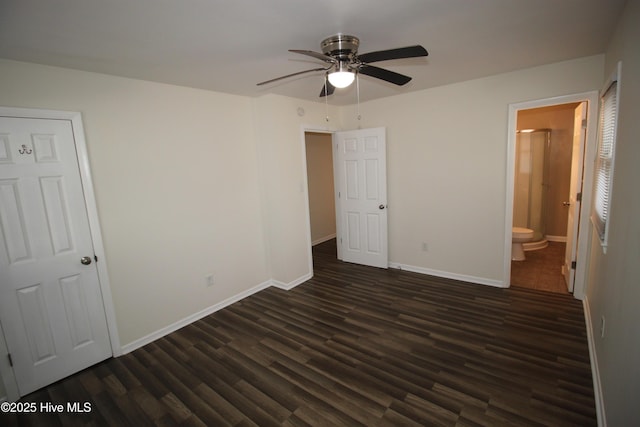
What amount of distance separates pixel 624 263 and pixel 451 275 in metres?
2.59

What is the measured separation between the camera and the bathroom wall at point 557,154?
529 cm

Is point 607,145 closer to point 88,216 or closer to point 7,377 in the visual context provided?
point 88,216

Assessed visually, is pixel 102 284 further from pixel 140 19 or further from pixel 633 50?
pixel 633 50

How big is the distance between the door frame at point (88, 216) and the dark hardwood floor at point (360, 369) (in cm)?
18

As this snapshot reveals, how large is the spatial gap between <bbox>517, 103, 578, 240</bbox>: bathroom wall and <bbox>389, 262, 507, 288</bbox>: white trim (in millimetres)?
2891

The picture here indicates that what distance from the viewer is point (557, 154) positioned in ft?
17.6

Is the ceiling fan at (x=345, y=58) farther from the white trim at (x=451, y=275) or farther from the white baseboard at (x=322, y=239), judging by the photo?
the white baseboard at (x=322, y=239)

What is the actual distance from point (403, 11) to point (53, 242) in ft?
10.3

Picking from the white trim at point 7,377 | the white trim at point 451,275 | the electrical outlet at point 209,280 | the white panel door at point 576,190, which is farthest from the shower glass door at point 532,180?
the white trim at point 7,377

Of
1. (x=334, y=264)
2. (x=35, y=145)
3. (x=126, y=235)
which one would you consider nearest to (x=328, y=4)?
(x=35, y=145)

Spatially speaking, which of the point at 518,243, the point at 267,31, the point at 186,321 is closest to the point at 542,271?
the point at 518,243

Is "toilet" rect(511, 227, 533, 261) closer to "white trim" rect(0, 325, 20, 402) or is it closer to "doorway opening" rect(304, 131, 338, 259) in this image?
"doorway opening" rect(304, 131, 338, 259)

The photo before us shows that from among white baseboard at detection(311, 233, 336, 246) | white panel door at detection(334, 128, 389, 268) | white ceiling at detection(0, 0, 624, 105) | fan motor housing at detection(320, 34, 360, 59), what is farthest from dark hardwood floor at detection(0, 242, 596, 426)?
white baseboard at detection(311, 233, 336, 246)

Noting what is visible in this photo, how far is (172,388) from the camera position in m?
2.32
